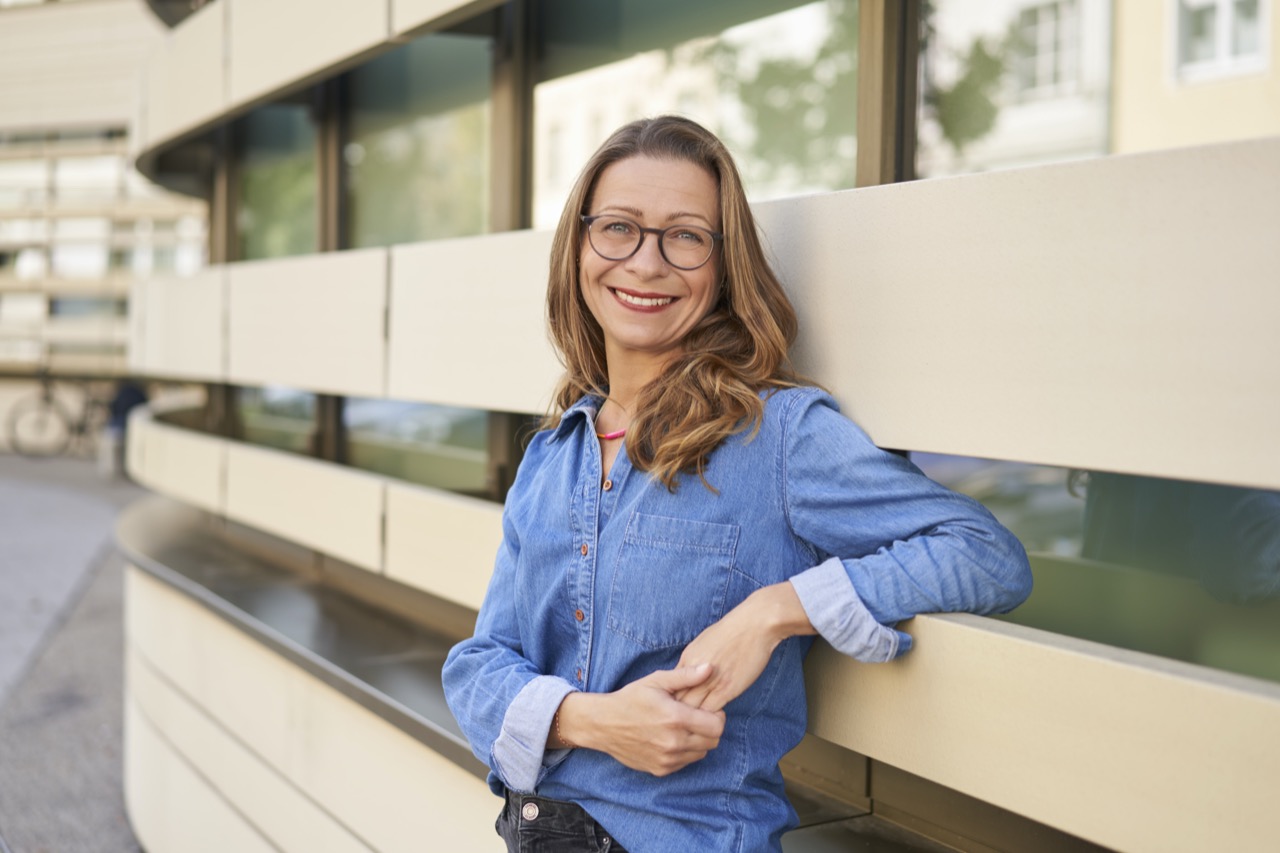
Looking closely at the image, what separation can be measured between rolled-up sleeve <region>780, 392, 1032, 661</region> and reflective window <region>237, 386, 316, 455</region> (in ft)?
11.2

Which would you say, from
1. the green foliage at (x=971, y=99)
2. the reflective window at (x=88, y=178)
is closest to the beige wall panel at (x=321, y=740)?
the green foliage at (x=971, y=99)

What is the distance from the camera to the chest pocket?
1.79 metres

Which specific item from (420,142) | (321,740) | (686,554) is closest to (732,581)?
(686,554)

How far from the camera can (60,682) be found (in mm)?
7582

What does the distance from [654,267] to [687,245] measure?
7 centimetres

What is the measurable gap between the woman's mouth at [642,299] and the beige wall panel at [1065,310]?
30 centimetres

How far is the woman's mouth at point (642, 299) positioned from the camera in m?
1.92

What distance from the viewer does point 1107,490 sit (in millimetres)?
2062

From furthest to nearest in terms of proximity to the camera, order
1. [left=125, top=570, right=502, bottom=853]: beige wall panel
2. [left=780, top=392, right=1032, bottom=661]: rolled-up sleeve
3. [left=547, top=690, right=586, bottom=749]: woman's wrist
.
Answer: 1. [left=125, top=570, right=502, bottom=853]: beige wall panel
2. [left=547, top=690, right=586, bottom=749]: woman's wrist
3. [left=780, top=392, right=1032, bottom=661]: rolled-up sleeve

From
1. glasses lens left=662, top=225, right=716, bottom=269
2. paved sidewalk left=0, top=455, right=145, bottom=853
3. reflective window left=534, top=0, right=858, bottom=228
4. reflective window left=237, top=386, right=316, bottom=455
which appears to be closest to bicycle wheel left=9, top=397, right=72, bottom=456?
paved sidewalk left=0, top=455, right=145, bottom=853

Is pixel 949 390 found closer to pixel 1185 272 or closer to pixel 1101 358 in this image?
pixel 1101 358

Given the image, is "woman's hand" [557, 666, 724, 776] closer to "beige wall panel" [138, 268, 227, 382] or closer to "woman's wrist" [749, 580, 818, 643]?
"woman's wrist" [749, 580, 818, 643]

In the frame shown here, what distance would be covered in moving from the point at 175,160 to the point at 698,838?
232 inches

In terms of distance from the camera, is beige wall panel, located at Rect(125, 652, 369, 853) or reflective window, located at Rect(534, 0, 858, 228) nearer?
reflective window, located at Rect(534, 0, 858, 228)
